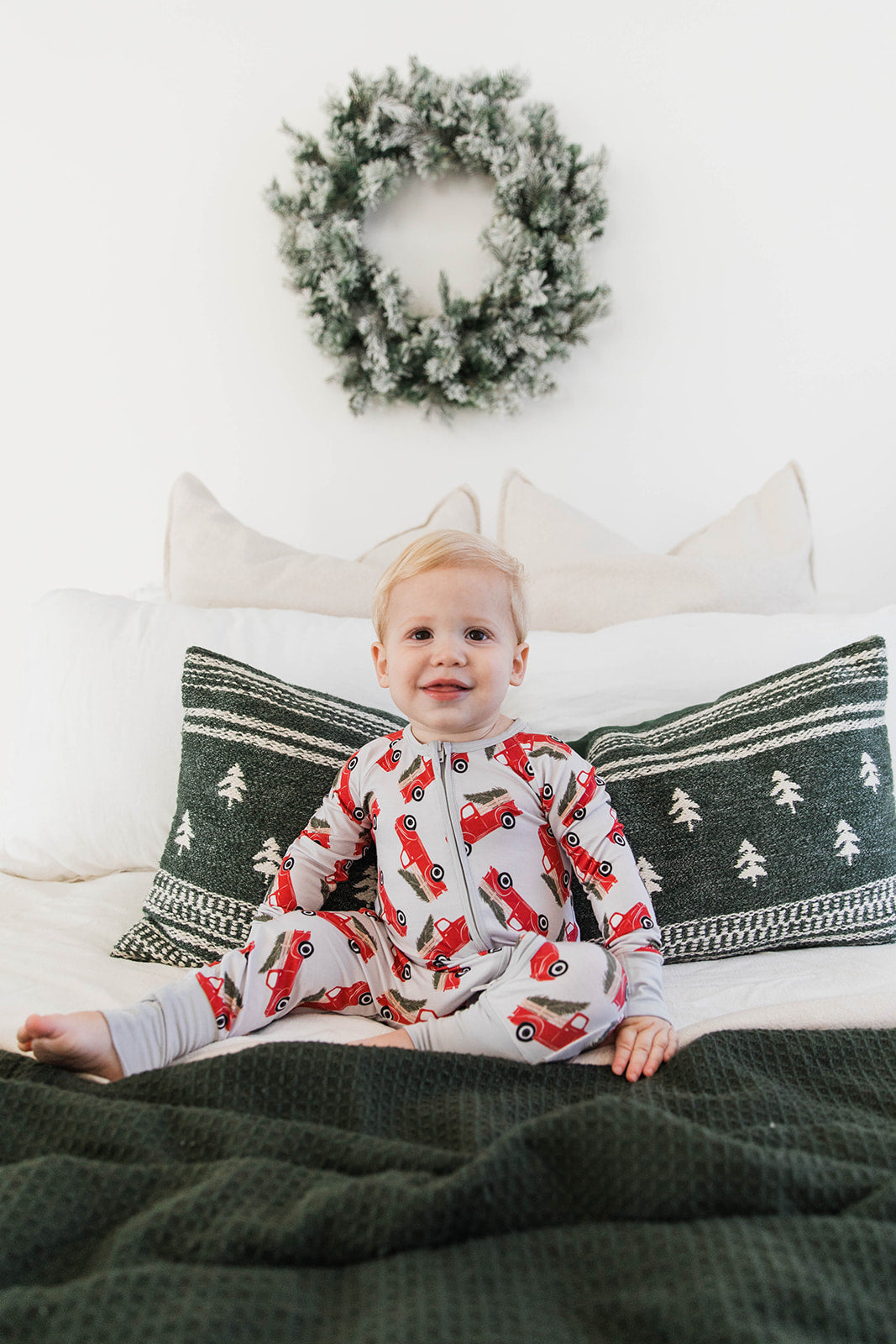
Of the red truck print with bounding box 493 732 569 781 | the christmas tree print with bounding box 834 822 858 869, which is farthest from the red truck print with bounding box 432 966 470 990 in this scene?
the christmas tree print with bounding box 834 822 858 869

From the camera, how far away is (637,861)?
1018 millimetres

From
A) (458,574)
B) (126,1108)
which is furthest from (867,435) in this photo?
(126,1108)

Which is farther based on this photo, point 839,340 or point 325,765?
point 839,340

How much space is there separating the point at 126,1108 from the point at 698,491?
1.52 m

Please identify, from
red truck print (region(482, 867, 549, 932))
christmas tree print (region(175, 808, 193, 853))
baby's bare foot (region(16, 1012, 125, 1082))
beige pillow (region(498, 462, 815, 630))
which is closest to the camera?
baby's bare foot (region(16, 1012, 125, 1082))

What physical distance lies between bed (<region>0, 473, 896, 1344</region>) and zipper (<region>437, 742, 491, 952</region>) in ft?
0.50

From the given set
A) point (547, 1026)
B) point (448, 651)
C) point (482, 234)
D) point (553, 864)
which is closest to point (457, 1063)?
point (547, 1026)

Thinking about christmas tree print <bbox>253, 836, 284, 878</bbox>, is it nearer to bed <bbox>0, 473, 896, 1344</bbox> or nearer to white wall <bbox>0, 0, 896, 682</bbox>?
bed <bbox>0, 473, 896, 1344</bbox>

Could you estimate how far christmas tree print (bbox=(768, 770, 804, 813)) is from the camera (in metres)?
1.00

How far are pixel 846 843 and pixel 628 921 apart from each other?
0.28 m

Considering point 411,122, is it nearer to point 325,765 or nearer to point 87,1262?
point 325,765

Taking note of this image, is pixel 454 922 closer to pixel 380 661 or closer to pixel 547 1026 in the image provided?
pixel 547 1026

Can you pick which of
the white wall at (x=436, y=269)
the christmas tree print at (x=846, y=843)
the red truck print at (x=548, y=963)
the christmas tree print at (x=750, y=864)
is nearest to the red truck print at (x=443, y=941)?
the red truck print at (x=548, y=963)

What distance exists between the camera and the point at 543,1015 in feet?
2.61
